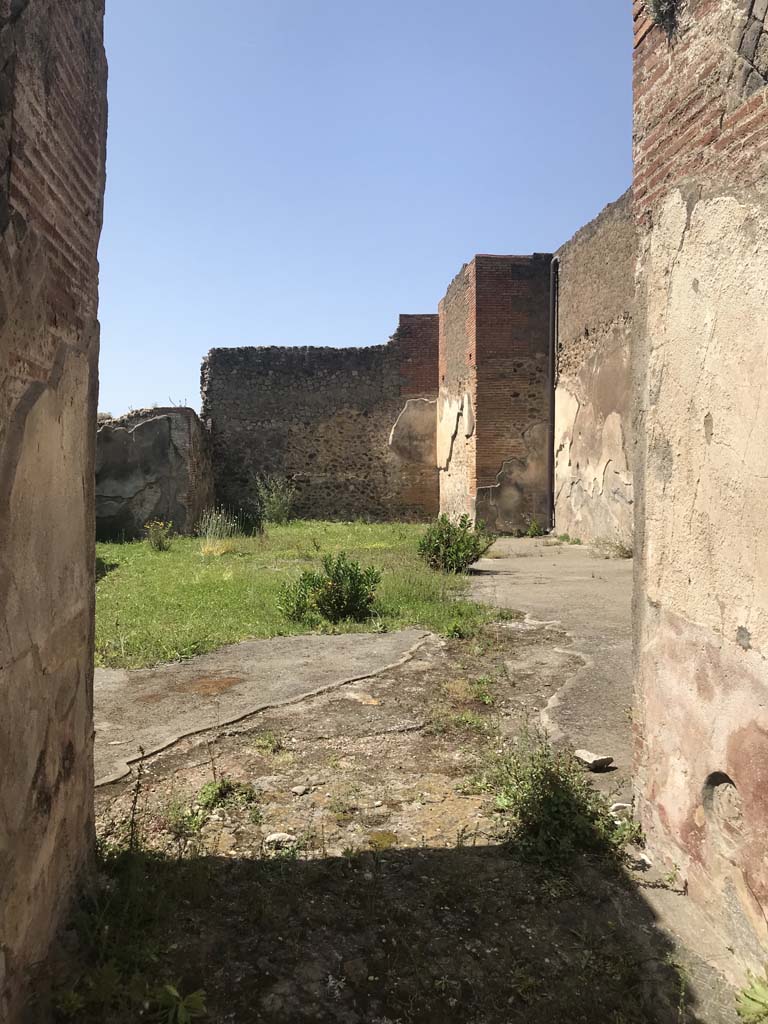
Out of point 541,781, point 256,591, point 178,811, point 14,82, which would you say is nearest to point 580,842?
point 541,781

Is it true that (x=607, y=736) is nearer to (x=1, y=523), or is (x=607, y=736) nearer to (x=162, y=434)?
(x=1, y=523)

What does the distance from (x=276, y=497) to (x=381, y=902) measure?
13.8m

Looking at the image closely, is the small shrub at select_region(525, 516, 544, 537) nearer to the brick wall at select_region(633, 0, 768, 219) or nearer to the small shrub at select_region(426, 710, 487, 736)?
the small shrub at select_region(426, 710, 487, 736)

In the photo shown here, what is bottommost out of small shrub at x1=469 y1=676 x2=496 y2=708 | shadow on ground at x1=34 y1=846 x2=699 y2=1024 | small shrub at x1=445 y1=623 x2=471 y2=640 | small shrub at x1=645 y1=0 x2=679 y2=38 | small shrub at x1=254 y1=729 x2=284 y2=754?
shadow on ground at x1=34 y1=846 x2=699 y2=1024

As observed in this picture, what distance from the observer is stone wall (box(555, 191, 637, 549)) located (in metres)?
9.80

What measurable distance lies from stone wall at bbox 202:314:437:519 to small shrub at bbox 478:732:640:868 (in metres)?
13.8

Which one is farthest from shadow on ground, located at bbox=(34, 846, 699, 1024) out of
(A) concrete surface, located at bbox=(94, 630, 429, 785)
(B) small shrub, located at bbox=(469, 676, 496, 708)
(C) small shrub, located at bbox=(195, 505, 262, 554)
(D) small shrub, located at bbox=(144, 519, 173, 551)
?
(D) small shrub, located at bbox=(144, 519, 173, 551)

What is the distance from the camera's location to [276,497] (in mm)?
15930

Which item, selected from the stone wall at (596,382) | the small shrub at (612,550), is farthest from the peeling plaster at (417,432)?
the small shrub at (612,550)

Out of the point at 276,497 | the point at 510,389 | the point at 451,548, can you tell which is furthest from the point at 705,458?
the point at 276,497

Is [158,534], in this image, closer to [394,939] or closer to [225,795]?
[225,795]

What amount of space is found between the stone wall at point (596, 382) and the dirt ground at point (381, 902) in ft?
22.6

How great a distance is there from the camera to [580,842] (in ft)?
8.81

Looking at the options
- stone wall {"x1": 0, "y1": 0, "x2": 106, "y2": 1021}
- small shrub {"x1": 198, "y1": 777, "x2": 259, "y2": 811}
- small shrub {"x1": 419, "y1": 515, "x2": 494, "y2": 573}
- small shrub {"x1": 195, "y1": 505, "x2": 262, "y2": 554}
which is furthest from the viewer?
small shrub {"x1": 195, "y1": 505, "x2": 262, "y2": 554}
